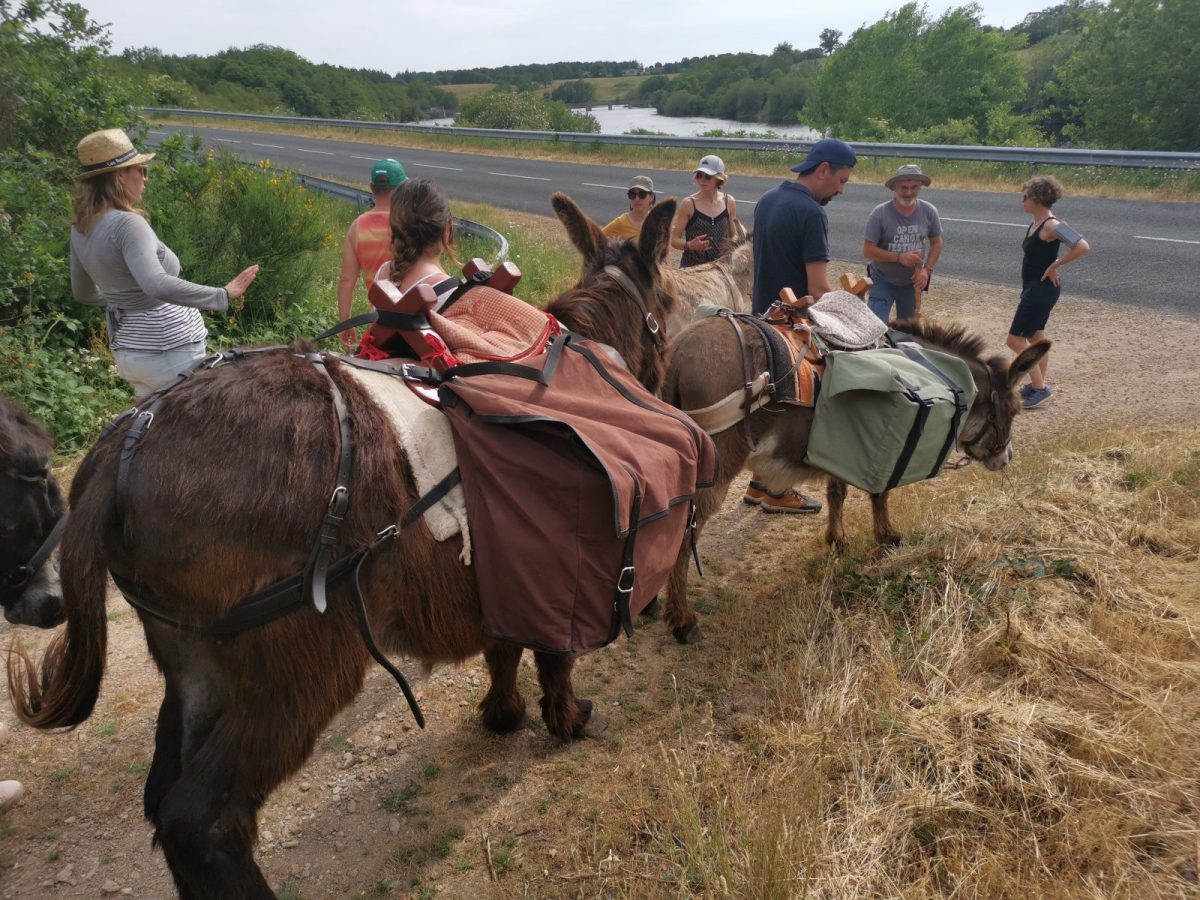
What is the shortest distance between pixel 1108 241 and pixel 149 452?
13659mm

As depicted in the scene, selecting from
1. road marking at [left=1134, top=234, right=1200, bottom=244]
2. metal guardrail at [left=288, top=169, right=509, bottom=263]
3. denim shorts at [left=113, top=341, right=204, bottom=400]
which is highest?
denim shorts at [left=113, top=341, right=204, bottom=400]

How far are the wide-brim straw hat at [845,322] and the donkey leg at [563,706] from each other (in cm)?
216

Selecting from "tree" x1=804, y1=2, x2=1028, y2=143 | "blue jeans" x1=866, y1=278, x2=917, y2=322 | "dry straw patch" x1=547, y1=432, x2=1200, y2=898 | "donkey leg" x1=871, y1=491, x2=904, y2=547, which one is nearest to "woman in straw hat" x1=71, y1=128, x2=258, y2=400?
"dry straw patch" x1=547, y1=432, x2=1200, y2=898

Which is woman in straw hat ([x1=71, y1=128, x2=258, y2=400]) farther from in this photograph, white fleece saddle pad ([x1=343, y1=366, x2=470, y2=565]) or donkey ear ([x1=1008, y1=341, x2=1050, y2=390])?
donkey ear ([x1=1008, y1=341, x2=1050, y2=390])

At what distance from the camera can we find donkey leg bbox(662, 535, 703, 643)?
397 cm

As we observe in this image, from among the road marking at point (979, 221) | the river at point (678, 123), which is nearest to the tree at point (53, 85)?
the road marking at point (979, 221)

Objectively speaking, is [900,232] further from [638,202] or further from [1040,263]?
[638,202]

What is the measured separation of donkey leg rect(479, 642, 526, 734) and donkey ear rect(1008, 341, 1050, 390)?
10.6 feet

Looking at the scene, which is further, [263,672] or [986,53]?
[986,53]

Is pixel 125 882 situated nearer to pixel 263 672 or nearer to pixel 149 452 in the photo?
pixel 263 672

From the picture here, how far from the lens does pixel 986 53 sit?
29.5m

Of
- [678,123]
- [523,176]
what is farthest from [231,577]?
[678,123]

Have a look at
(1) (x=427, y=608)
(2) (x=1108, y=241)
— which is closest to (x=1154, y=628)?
(1) (x=427, y=608)

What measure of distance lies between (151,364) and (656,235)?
2536mm
